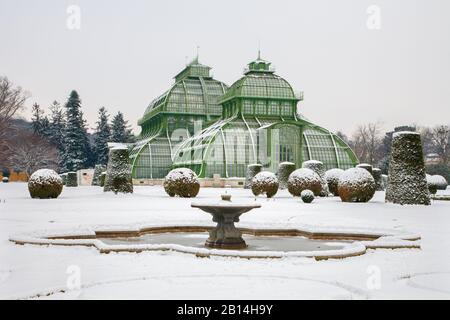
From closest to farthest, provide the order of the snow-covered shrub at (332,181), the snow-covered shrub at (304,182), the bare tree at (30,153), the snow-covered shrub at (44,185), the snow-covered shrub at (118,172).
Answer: the snow-covered shrub at (44,185) < the snow-covered shrub at (304,182) < the snow-covered shrub at (118,172) < the snow-covered shrub at (332,181) < the bare tree at (30,153)

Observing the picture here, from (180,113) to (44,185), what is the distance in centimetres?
4059

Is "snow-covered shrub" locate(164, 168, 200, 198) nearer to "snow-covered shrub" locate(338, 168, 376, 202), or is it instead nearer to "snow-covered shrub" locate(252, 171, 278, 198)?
"snow-covered shrub" locate(252, 171, 278, 198)

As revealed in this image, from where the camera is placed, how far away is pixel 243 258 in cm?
975

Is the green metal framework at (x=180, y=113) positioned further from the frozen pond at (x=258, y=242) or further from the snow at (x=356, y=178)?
the frozen pond at (x=258, y=242)

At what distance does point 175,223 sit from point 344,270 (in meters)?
7.15

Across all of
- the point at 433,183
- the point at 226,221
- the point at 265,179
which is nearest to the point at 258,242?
the point at 226,221

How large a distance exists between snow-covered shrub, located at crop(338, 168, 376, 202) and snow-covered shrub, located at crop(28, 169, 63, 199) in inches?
593

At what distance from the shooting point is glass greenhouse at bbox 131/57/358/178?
5439 centimetres

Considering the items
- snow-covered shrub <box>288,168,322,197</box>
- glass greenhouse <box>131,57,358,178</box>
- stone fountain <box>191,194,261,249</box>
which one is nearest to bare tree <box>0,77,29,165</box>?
glass greenhouse <box>131,57,358,178</box>

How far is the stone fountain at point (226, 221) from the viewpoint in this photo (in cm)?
1154

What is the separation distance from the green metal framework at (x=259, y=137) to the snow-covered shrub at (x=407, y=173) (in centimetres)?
2910

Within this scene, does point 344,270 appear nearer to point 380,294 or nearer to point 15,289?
point 380,294

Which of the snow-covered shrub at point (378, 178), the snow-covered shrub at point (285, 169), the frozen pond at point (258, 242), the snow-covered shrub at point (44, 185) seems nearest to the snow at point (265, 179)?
the snow-covered shrub at point (285, 169)
